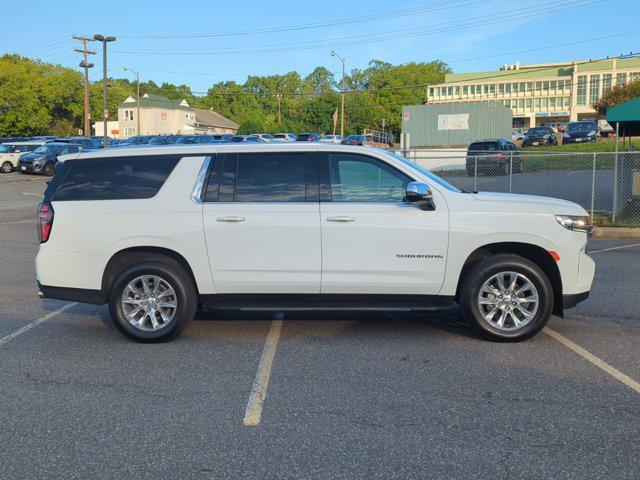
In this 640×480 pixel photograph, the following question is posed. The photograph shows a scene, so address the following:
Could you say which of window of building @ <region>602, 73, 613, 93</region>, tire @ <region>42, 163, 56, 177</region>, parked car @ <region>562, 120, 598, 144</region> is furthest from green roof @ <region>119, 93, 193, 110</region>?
window of building @ <region>602, 73, 613, 93</region>

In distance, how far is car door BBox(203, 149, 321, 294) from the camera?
6.10 meters

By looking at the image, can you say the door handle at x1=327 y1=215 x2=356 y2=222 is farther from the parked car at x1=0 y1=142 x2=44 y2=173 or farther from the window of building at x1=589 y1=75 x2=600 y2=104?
the window of building at x1=589 y1=75 x2=600 y2=104

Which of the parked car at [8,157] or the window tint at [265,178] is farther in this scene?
the parked car at [8,157]

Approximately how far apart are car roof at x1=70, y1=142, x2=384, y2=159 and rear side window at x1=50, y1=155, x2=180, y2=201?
5 centimetres

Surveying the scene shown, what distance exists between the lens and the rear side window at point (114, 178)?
634 centimetres

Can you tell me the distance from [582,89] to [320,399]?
113m

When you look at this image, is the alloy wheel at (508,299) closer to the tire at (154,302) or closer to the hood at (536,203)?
the hood at (536,203)

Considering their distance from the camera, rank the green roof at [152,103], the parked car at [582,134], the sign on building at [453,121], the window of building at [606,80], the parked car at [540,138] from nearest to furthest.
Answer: the sign on building at [453,121], the parked car at [582,134], the parked car at [540,138], the green roof at [152,103], the window of building at [606,80]

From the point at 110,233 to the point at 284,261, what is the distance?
1676 millimetres

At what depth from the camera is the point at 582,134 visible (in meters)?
48.0

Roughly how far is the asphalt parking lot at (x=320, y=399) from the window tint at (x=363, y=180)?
1394mm

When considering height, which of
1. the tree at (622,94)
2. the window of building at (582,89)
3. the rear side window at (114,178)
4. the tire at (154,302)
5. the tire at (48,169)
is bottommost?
the tire at (154,302)

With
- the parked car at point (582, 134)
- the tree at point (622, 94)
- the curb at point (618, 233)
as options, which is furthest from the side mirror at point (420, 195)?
the tree at point (622, 94)

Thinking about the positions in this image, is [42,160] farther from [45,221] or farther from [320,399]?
[320,399]
